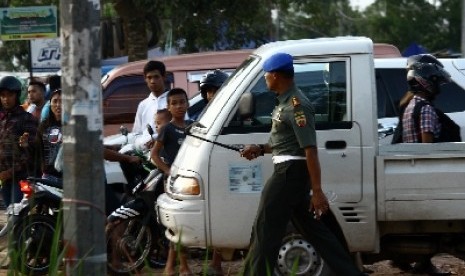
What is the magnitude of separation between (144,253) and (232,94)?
1689mm

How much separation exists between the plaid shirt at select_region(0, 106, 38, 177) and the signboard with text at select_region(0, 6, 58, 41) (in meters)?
10.5

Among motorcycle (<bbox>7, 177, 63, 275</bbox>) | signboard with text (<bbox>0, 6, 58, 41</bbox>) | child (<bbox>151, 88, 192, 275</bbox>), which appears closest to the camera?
motorcycle (<bbox>7, 177, 63, 275</bbox>)

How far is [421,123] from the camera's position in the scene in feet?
27.1

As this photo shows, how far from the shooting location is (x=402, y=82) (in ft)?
36.3

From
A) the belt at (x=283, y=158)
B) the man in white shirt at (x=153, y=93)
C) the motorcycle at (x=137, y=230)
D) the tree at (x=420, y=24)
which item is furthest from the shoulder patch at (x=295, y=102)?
the tree at (x=420, y=24)

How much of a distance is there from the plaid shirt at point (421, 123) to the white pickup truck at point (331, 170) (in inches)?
10.9

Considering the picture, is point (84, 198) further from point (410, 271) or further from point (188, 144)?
point (410, 271)

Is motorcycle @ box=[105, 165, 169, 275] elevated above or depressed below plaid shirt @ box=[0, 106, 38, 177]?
below

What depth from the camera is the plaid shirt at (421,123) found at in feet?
26.9

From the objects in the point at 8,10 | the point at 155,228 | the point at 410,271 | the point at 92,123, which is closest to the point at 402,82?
the point at 410,271

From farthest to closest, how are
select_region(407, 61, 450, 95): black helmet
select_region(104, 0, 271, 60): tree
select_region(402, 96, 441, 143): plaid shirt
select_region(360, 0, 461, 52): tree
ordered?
select_region(360, 0, 461, 52): tree < select_region(104, 0, 271, 60): tree < select_region(407, 61, 450, 95): black helmet < select_region(402, 96, 441, 143): plaid shirt

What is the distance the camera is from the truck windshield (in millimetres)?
7961

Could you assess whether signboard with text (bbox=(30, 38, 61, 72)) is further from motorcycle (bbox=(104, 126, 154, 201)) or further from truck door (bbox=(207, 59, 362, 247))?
truck door (bbox=(207, 59, 362, 247))

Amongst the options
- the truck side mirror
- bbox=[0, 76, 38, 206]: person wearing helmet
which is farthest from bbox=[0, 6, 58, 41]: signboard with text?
the truck side mirror
